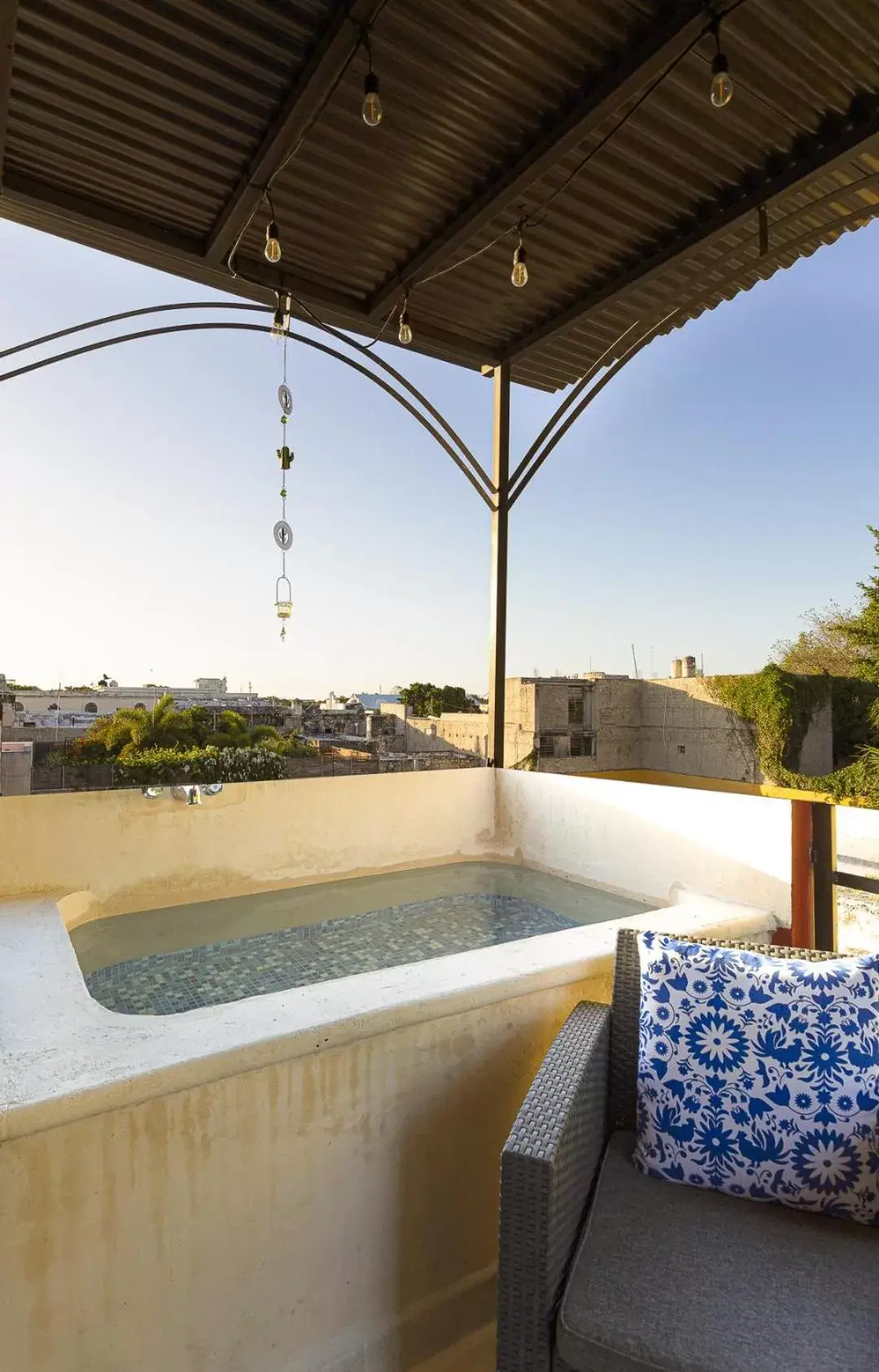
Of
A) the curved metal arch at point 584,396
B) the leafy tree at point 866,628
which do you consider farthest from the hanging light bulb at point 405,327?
the leafy tree at point 866,628

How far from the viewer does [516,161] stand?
2.62 meters

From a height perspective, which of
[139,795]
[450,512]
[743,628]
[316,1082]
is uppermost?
[450,512]

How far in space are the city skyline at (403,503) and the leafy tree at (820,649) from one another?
368mm

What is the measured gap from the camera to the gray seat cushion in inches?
37.5

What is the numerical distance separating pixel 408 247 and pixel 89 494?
220 inches

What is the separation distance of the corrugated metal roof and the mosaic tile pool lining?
9.13 feet

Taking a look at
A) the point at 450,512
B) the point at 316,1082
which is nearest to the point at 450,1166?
the point at 316,1082

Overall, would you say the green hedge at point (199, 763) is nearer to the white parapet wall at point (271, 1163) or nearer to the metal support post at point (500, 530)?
the metal support post at point (500, 530)

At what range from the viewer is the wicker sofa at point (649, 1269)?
3.16ft

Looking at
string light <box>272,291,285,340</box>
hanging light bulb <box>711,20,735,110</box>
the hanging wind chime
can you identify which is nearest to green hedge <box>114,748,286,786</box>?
the hanging wind chime

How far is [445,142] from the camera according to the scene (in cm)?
256

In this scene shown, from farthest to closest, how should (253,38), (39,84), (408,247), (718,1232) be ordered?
(408,247), (39,84), (253,38), (718,1232)

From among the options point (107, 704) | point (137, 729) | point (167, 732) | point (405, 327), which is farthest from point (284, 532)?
point (167, 732)

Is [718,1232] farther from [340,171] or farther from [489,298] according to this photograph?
[489,298]
